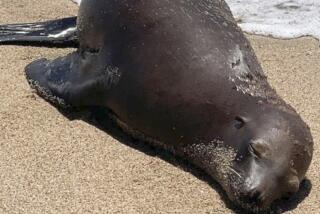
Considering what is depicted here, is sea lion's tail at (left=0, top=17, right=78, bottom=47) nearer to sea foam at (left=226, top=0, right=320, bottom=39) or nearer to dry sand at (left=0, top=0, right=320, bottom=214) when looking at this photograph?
dry sand at (left=0, top=0, right=320, bottom=214)

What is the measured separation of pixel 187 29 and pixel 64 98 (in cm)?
105

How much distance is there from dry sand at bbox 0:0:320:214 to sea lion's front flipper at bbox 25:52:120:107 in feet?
0.33

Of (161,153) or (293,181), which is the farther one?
(161,153)

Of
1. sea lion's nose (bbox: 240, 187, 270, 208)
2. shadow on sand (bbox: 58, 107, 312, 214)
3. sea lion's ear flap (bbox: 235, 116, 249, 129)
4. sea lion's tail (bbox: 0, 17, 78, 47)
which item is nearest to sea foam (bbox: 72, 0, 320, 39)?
sea lion's tail (bbox: 0, 17, 78, 47)

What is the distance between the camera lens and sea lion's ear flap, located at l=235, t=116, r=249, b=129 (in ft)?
12.8

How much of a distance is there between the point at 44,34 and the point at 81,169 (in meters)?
1.94

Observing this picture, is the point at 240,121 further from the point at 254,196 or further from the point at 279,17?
the point at 279,17

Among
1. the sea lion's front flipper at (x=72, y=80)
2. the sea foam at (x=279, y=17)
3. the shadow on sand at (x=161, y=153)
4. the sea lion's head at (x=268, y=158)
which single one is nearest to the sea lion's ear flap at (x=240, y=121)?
the sea lion's head at (x=268, y=158)

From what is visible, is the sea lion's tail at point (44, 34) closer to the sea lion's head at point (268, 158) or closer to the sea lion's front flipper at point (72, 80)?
the sea lion's front flipper at point (72, 80)

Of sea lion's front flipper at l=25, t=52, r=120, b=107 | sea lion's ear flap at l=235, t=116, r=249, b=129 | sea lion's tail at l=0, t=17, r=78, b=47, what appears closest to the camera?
sea lion's ear flap at l=235, t=116, r=249, b=129

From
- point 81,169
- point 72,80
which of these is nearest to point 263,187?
point 81,169

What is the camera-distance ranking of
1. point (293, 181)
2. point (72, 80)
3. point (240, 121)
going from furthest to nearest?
1. point (72, 80)
2. point (240, 121)
3. point (293, 181)

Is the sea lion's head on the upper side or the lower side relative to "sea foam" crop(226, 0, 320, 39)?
upper

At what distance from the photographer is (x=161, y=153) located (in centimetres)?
438
